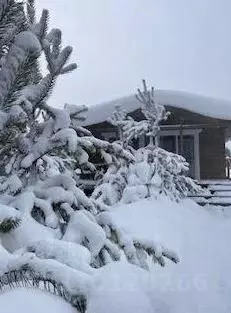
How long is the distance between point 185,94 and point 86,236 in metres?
20.7

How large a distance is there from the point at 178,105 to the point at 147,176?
31.2 ft

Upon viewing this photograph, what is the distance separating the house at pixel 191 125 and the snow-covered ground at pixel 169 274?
28.3 ft

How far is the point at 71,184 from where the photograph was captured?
3.64 meters

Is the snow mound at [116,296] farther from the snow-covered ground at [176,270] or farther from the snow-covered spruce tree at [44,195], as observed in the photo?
the snow-covered spruce tree at [44,195]

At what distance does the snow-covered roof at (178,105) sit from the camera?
22453mm

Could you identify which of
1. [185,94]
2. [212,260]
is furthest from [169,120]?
[212,260]

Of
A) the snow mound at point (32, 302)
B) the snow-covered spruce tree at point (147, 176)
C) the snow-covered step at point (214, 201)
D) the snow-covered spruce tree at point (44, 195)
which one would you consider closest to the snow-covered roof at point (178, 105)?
the snow-covered spruce tree at point (147, 176)

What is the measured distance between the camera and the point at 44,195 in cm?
356

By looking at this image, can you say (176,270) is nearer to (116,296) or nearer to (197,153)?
(116,296)

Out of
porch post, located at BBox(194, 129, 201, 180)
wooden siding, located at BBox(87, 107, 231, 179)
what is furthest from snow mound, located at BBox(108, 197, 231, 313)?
porch post, located at BBox(194, 129, 201, 180)

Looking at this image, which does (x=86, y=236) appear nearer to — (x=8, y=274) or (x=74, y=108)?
(x=8, y=274)

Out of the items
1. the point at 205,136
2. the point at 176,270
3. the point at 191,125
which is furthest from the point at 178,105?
the point at 176,270

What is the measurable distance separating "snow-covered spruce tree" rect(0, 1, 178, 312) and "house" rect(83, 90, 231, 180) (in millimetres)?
18182

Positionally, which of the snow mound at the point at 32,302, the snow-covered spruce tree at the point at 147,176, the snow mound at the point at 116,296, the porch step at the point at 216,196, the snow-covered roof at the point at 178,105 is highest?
Answer: the snow mound at the point at 116,296
